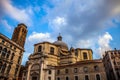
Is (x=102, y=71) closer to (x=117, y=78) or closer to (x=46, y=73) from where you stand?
(x=117, y=78)

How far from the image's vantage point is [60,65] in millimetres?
40062

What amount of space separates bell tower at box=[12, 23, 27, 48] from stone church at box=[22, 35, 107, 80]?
715 centimetres

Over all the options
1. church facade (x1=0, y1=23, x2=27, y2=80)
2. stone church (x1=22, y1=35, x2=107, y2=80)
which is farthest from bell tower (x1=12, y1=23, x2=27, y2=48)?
stone church (x1=22, y1=35, x2=107, y2=80)

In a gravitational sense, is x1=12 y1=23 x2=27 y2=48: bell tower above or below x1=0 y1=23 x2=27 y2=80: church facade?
above

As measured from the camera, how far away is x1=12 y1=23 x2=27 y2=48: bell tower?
48.9 m

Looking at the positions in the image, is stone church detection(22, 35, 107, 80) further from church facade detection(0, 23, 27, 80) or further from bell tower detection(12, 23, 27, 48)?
bell tower detection(12, 23, 27, 48)

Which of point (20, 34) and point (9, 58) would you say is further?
point (20, 34)

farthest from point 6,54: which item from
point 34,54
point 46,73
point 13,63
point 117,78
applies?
point 117,78

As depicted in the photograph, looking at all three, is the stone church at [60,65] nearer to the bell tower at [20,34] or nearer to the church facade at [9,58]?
the church facade at [9,58]

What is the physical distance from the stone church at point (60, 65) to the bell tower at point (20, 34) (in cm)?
715

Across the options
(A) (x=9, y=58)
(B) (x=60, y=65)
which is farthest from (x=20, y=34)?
(B) (x=60, y=65)

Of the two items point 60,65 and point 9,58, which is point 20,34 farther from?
point 60,65

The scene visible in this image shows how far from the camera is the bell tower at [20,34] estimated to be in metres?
48.9

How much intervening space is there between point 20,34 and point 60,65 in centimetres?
2197
